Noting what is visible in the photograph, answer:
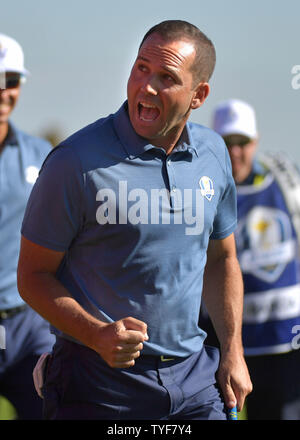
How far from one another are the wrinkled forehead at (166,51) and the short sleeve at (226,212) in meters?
0.55

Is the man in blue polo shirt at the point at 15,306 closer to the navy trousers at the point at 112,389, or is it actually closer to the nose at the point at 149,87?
the navy trousers at the point at 112,389

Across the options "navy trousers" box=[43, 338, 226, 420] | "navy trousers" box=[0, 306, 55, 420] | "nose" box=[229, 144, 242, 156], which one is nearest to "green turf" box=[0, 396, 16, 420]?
"navy trousers" box=[0, 306, 55, 420]

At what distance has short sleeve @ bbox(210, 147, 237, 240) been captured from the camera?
15.0ft

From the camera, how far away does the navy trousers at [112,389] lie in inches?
165

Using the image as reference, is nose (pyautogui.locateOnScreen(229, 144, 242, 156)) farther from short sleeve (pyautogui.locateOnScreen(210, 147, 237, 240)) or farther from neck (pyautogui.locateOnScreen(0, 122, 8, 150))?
short sleeve (pyautogui.locateOnScreen(210, 147, 237, 240))

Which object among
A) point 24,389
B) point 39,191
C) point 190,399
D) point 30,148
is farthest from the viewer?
point 30,148

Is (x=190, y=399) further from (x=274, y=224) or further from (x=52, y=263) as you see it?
(x=274, y=224)

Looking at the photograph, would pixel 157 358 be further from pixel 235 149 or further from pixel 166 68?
pixel 235 149

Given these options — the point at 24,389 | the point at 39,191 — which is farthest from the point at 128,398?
the point at 24,389

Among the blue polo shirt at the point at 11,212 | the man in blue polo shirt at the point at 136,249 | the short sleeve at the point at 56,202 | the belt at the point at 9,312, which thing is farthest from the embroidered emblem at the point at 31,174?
the short sleeve at the point at 56,202

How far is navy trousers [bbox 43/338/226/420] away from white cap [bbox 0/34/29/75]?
9.70ft

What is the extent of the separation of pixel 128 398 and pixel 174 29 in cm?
154

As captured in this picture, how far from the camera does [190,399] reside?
4.31 metres
